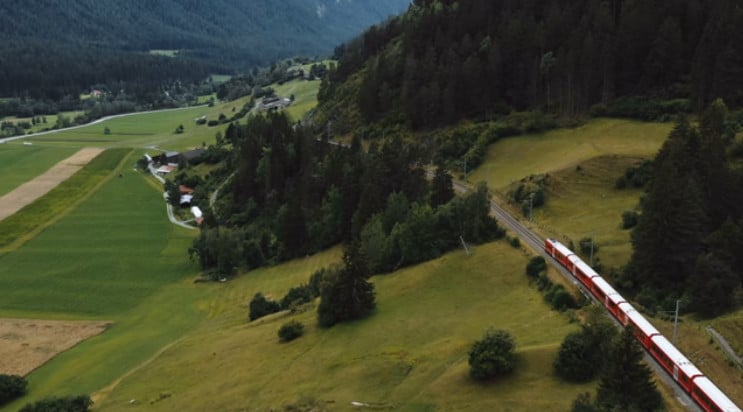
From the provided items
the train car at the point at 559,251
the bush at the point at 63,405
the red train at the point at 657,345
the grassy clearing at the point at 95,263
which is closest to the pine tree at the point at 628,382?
the red train at the point at 657,345

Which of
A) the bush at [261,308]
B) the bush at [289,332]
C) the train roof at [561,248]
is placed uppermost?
the train roof at [561,248]

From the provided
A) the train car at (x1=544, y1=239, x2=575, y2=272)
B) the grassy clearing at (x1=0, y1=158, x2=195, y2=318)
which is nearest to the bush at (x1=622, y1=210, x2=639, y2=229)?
the train car at (x1=544, y1=239, x2=575, y2=272)

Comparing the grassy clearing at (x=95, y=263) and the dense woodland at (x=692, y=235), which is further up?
the dense woodland at (x=692, y=235)

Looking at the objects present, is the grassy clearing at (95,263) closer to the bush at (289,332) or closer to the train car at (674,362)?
the bush at (289,332)

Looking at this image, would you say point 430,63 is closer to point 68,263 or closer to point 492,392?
A: point 68,263

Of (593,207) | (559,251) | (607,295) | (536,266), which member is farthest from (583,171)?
(607,295)

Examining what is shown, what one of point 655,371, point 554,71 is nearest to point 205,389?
→ point 655,371

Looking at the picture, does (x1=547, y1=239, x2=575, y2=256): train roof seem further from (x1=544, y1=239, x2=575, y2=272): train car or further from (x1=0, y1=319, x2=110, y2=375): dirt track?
(x1=0, y1=319, x2=110, y2=375): dirt track
